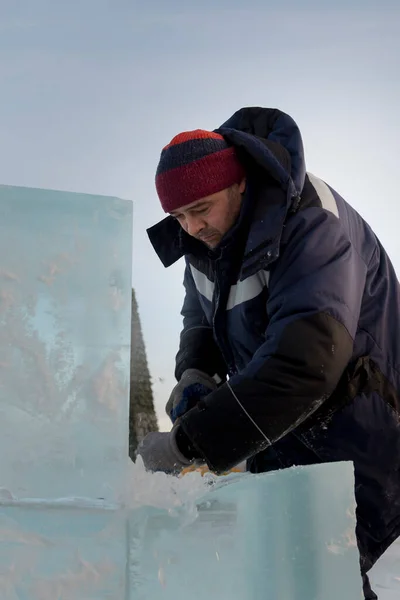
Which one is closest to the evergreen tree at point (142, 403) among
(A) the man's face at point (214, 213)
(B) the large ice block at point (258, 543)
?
(A) the man's face at point (214, 213)

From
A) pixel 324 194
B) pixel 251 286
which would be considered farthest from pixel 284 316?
pixel 324 194

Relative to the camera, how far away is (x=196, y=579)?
1.67 m

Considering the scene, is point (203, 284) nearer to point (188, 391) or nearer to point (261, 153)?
point (188, 391)

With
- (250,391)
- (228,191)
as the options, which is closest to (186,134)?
(228,191)

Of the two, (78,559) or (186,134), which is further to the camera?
(186,134)

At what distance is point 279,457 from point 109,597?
0.84 metres

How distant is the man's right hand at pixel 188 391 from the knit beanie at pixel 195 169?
610mm

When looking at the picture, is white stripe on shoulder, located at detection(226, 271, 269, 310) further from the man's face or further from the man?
the man's face

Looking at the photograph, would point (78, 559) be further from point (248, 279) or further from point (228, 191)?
point (228, 191)

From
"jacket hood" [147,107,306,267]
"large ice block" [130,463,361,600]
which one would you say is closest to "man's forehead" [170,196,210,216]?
"jacket hood" [147,107,306,267]

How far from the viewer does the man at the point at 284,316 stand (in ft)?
6.38

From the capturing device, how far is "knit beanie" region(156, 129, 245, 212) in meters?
2.20

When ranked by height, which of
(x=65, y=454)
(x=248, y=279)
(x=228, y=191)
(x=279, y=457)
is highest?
(x=228, y=191)

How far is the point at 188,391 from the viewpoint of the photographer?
2.50 meters
